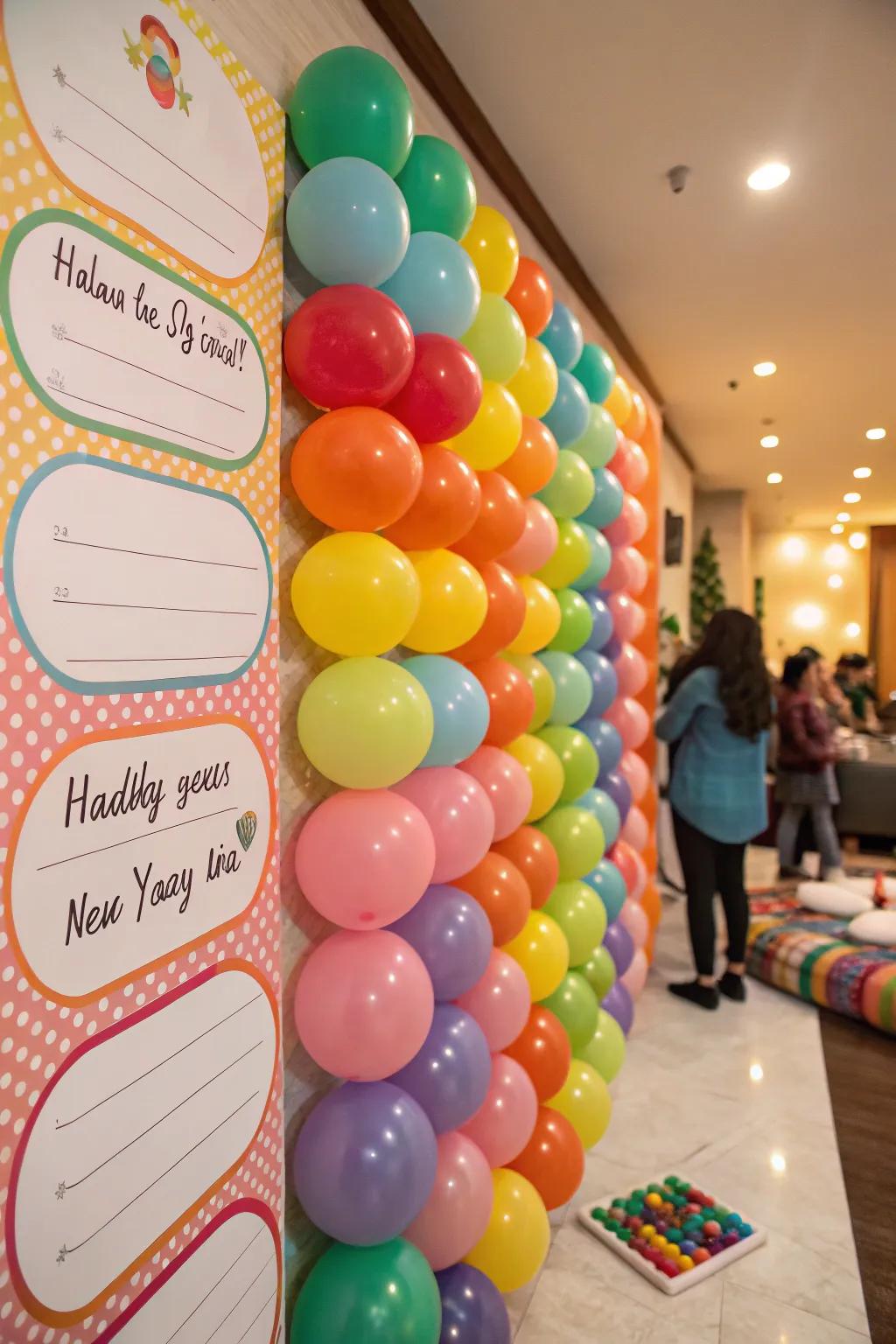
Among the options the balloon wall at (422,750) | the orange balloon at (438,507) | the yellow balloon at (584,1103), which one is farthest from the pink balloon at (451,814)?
the yellow balloon at (584,1103)

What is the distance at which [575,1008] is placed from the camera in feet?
6.91

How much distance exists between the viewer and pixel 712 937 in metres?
3.17

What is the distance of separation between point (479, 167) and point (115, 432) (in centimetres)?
191

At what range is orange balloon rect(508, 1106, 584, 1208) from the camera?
184 centimetres

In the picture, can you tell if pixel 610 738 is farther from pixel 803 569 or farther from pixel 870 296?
pixel 803 569

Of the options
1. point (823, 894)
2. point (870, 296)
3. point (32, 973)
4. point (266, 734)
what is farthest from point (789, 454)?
point (32, 973)

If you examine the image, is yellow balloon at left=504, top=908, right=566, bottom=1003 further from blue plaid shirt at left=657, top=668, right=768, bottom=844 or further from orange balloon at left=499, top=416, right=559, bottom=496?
blue plaid shirt at left=657, top=668, right=768, bottom=844

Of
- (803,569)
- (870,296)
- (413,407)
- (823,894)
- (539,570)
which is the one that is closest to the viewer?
(413,407)

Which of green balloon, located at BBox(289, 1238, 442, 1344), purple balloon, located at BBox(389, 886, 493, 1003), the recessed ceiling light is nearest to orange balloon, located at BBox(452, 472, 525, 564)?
purple balloon, located at BBox(389, 886, 493, 1003)

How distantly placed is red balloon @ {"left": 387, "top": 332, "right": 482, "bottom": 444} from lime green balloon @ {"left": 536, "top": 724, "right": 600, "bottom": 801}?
995 mm

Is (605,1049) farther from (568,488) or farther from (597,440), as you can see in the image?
(597,440)

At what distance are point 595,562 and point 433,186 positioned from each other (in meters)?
1.18

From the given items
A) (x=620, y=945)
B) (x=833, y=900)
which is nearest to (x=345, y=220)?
(x=620, y=945)

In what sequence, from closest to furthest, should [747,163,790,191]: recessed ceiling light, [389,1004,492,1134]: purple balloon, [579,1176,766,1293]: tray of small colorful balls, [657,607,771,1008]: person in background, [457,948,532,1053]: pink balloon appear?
[389,1004,492,1134]: purple balloon
[457,948,532,1053]: pink balloon
[579,1176,766,1293]: tray of small colorful balls
[747,163,790,191]: recessed ceiling light
[657,607,771,1008]: person in background
